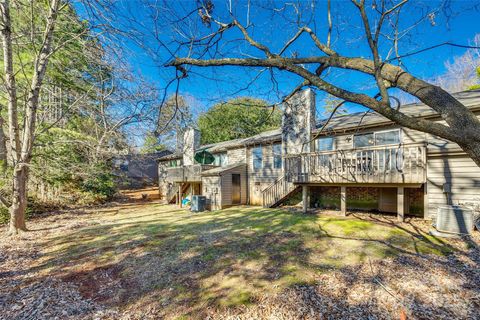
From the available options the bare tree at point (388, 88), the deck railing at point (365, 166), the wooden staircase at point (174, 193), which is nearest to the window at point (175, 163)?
the wooden staircase at point (174, 193)

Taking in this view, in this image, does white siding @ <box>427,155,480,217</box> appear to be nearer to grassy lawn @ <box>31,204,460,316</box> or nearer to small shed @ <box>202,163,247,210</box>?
grassy lawn @ <box>31,204,460,316</box>

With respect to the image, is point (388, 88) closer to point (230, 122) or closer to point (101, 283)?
point (101, 283)

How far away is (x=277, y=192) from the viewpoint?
Answer: 12109 mm

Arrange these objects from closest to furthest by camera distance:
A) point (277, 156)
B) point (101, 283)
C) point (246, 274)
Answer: point (101, 283) < point (246, 274) < point (277, 156)

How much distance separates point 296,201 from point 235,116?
51.9 ft

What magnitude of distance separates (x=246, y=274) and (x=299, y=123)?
9.31 metres

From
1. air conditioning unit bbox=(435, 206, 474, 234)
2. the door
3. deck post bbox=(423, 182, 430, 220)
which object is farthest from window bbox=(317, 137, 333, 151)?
the door

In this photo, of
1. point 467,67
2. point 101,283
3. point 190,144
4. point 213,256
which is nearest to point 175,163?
point 190,144

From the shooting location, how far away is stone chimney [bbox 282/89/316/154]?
11.7 meters

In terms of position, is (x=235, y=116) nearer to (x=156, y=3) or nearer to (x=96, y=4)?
(x=96, y=4)

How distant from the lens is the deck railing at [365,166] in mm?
7444

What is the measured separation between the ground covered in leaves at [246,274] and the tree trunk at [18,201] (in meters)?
0.57

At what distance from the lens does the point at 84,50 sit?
321 inches

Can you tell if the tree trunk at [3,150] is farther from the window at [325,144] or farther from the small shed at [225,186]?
the window at [325,144]
